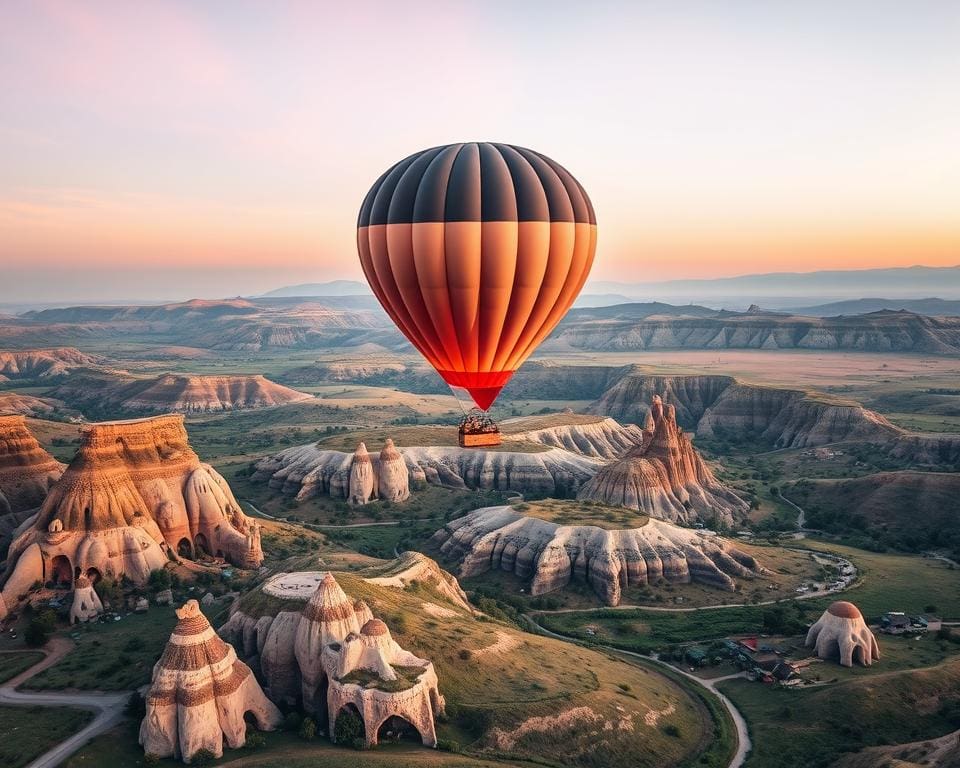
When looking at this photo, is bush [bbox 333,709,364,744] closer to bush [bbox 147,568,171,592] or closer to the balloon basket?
the balloon basket

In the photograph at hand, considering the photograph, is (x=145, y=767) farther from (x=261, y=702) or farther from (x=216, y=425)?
(x=216, y=425)

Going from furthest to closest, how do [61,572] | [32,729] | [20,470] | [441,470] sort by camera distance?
[441,470] → [20,470] → [61,572] → [32,729]

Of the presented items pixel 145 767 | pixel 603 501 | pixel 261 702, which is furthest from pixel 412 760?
pixel 603 501

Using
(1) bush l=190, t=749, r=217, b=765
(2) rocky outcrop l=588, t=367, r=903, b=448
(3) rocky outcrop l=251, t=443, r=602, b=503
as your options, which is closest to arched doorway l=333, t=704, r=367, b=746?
(1) bush l=190, t=749, r=217, b=765

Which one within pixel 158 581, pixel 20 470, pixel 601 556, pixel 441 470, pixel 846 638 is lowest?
pixel 601 556

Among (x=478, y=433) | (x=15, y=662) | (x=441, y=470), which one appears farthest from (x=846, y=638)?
(x=441, y=470)

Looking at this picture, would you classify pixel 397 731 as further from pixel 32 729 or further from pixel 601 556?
pixel 601 556

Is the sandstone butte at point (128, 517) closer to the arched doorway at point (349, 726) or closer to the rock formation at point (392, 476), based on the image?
the arched doorway at point (349, 726)

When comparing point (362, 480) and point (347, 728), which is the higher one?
point (347, 728)
